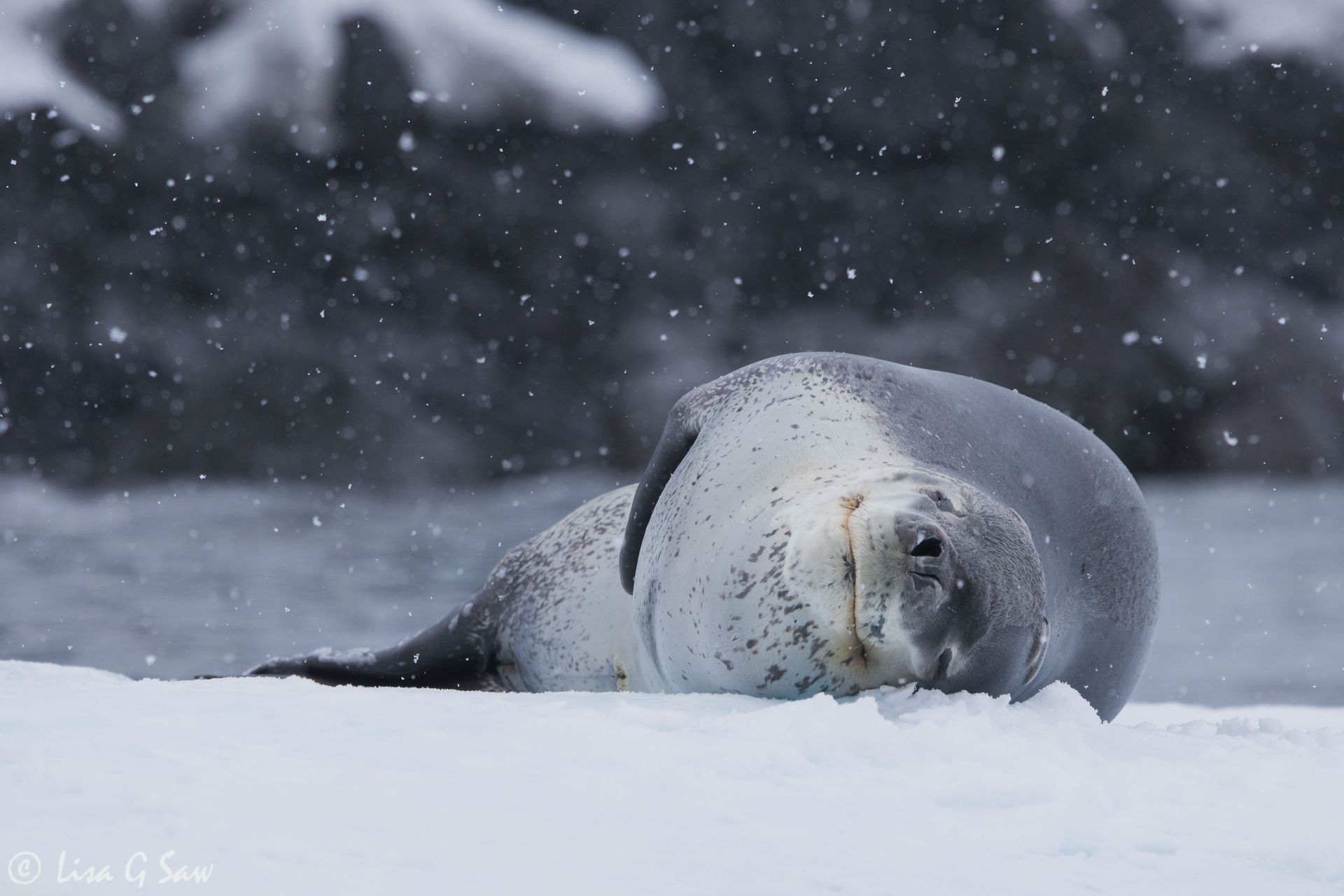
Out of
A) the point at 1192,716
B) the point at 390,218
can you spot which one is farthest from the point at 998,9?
the point at 1192,716

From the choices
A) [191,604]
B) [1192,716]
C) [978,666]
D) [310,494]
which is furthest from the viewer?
[310,494]

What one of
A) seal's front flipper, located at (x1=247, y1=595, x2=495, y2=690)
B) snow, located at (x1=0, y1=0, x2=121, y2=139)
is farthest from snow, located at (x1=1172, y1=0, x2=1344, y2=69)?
seal's front flipper, located at (x1=247, y1=595, x2=495, y2=690)

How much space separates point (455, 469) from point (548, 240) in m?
3.04

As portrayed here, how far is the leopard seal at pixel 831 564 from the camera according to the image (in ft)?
6.66

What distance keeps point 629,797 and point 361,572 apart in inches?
394

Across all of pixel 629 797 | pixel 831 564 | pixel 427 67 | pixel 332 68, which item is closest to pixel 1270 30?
pixel 427 67

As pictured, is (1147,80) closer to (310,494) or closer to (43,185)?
(310,494)

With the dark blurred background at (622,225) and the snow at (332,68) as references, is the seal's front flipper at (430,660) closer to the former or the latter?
the dark blurred background at (622,225)

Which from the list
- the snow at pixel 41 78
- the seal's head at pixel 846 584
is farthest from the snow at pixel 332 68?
the seal's head at pixel 846 584

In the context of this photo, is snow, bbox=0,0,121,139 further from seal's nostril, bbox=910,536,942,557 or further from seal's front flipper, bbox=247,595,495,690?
seal's nostril, bbox=910,536,942,557

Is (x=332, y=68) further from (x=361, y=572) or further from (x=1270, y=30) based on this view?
(x=1270, y=30)

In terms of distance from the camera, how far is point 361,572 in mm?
11078

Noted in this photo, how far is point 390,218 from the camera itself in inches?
587

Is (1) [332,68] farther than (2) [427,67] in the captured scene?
No
